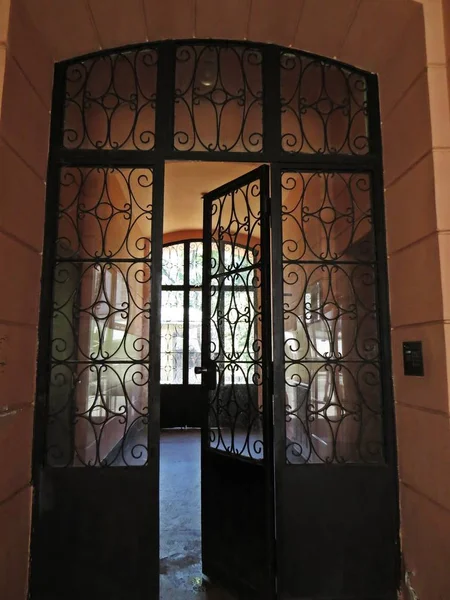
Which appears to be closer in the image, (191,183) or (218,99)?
(218,99)

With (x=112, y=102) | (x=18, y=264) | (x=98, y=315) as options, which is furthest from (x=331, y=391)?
(x=112, y=102)

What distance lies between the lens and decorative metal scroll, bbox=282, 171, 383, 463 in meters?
2.21

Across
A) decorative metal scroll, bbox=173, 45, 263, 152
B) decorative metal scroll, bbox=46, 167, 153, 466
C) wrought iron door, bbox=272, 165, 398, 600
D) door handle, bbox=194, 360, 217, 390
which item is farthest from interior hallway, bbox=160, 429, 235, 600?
decorative metal scroll, bbox=173, 45, 263, 152

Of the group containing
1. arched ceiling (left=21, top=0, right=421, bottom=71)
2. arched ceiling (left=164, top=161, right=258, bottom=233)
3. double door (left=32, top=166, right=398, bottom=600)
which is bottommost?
double door (left=32, top=166, right=398, bottom=600)

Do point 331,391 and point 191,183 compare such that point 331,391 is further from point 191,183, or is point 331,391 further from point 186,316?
point 186,316

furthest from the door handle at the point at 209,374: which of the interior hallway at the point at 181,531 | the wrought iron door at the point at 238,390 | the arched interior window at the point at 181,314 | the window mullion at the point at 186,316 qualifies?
the window mullion at the point at 186,316

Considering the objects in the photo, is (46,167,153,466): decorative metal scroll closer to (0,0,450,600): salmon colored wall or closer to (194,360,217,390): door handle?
(0,0,450,600): salmon colored wall

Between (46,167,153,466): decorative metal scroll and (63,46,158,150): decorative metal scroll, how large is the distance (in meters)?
0.17

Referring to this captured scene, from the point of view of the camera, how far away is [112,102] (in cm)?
239

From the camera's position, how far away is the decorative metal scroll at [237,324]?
2.35 meters

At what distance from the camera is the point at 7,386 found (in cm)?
188

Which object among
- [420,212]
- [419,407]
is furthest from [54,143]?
[419,407]

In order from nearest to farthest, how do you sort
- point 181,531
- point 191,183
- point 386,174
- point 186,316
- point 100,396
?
point 100,396
point 386,174
point 181,531
point 191,183
point 186,316

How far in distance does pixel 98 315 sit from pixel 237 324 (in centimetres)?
77
